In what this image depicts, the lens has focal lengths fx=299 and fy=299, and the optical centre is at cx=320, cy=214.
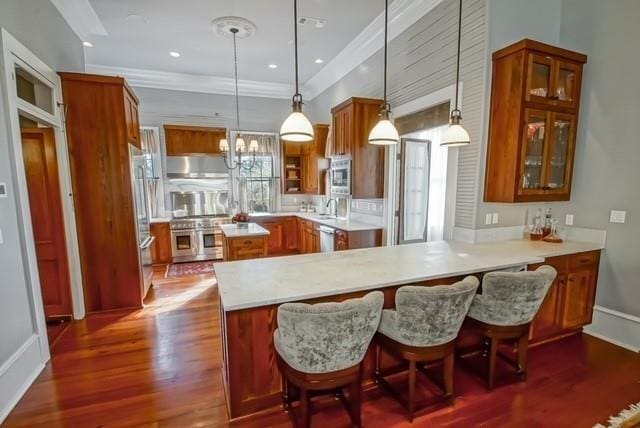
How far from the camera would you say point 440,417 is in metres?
1.94

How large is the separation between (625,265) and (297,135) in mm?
3271

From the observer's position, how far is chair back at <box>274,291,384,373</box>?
4.77 ft

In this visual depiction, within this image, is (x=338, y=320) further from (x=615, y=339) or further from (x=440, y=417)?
(x=615, y=339)

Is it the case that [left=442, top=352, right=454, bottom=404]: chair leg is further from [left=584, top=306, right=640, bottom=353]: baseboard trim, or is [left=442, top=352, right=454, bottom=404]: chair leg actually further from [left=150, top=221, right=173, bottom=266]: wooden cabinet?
[left=150, top=221, right=173, bottom=266]: wooden cabinet

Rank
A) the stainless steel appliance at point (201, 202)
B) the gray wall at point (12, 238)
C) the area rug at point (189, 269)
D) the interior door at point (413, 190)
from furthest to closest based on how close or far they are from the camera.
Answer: the stainless steel appliance at point (201, 202)
the area rug at point (189, 269)
the interior door at point (413, 190)
the gray wall at point (12, 238)

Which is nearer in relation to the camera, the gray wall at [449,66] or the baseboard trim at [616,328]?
the baseboard trim at [616,328]

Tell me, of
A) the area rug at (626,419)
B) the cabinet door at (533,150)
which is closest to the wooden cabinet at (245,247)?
the cabinet door at (533,150)

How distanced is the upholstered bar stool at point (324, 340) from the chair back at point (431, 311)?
0.22 m

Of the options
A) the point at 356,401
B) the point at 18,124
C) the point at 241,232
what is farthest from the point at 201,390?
the point at 18,124

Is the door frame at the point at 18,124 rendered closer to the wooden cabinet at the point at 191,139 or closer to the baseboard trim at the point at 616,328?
the wooden cabinet at the point at 191,139

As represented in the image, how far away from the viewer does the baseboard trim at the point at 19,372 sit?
1999mm

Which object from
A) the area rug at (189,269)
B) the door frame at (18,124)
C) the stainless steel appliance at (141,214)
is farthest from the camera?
the area rug at (189,269)

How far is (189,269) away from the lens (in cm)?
532

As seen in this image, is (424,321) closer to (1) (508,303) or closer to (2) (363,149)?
(1) (508,303)
